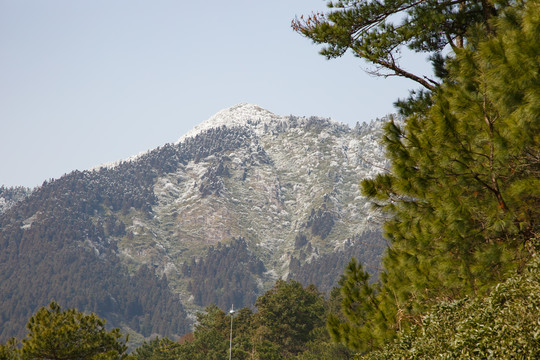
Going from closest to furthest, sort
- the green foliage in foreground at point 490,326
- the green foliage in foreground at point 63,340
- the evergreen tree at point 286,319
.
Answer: the green foliage in foreground at point 490,326 → the green foliage in foreground at point 63,340 → the evergreen tree at point 286,319

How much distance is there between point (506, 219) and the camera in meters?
9.27

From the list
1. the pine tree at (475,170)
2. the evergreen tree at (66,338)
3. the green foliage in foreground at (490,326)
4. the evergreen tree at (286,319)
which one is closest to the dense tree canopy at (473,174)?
the pine tree at (475,170)

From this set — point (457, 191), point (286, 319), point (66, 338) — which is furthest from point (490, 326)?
point (286, 319)

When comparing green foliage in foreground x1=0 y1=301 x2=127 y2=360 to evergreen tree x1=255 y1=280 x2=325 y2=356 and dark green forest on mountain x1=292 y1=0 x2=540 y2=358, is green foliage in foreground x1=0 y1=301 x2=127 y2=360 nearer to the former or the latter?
dark green forest on mountain x1=292 y1=0 x2=540 y2=358

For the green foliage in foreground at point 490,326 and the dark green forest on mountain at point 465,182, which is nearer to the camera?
the green foliage in foreground at point 490,326

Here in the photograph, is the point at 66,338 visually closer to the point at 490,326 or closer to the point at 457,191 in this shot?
the point at 457,191

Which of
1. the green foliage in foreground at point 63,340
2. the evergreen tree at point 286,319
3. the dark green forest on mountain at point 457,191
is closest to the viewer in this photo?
the dark green forest on mountain at point 457,191

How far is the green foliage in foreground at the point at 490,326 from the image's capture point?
662 cm

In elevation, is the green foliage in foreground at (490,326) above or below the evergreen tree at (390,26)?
below

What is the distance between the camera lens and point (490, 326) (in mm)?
7168

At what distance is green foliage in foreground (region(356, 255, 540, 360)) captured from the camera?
6.62 metres

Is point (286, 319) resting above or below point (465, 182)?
below

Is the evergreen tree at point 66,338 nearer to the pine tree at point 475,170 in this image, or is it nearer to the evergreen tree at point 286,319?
the pine tree at point 475,170

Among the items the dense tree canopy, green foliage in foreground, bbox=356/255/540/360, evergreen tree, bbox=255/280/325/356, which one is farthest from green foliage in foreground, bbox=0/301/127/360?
evergreen tree, bbox=255/280/325/356
